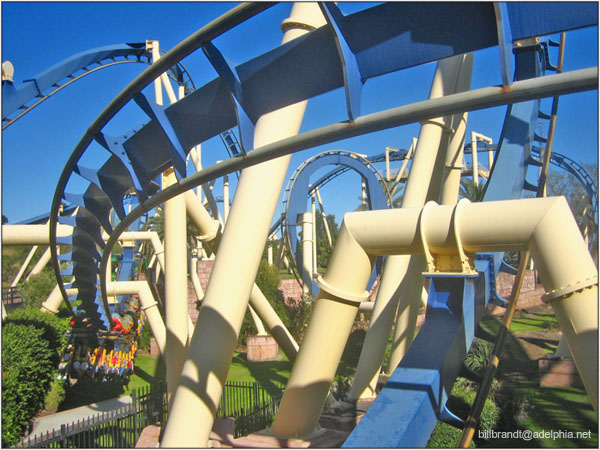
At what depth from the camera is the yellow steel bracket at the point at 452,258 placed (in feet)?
16.7

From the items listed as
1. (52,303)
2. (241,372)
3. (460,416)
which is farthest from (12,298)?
(460,416)

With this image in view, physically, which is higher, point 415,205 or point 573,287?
point 415,205

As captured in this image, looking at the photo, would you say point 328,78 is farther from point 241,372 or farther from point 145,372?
point 145,372

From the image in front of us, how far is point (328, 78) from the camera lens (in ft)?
13.9

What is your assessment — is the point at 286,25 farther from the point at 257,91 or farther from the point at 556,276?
the point at 556,276

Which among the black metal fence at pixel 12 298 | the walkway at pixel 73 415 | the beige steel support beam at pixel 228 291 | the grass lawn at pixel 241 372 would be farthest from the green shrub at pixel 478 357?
the black metal fence at pixel 12 298

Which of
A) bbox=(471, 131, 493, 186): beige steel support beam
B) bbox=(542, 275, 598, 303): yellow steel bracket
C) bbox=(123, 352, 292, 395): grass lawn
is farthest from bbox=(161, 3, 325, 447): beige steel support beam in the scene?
bbox=(471, 131, 493, 186): beige steel support beam

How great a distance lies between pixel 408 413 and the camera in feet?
16.4

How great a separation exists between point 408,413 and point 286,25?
4.66m

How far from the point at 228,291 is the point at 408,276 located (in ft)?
17.2

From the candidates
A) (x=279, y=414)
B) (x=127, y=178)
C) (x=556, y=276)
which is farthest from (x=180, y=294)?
(x=556, y=276)

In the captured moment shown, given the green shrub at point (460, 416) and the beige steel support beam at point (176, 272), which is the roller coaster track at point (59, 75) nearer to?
the beige steel support beam at point (176, 272)

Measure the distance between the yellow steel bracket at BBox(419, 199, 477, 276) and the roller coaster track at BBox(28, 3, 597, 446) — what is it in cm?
120

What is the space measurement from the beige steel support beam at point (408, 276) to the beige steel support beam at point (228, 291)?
4.50 meters
